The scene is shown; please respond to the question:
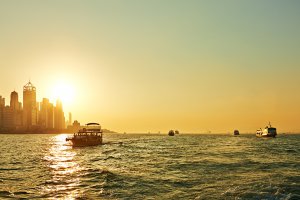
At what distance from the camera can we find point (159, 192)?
86.6ft

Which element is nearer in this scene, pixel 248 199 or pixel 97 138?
pixel 248 199

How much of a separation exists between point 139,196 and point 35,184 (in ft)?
38.4

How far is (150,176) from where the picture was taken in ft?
114

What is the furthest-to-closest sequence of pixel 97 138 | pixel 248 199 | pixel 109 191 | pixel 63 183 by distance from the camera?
pixel 97 138 < pixel 63 183 < pixel 109 191 < pixel 248 199

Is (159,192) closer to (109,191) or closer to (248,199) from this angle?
(109,191)

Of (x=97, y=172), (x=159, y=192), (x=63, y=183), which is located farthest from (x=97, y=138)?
(x=159, y=192)

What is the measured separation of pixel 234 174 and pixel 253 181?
183 inches

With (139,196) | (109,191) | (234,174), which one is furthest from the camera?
(234,174)

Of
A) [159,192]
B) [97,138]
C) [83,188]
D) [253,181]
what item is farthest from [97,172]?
[97,138]

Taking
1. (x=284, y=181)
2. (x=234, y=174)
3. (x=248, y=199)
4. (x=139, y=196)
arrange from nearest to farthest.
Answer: (x=248, y=199), (x=139, y=196), (x=284, y=181), (x=234, y=174)

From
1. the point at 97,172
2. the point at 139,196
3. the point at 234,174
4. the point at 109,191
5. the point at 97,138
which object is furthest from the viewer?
the point at 97,138

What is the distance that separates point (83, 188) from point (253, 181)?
15.5 m

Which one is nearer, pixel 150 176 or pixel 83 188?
pixel 83 188

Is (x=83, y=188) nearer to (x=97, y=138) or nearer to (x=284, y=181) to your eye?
(x=284, y=181)
